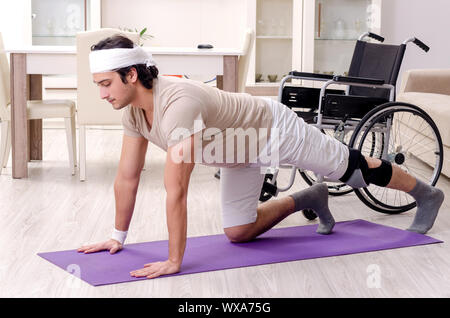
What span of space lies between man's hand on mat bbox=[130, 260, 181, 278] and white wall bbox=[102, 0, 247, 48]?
14.3ft

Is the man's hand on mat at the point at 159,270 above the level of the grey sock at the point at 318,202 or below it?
below

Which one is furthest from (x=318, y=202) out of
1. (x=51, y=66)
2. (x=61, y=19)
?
(x=61, y=19)

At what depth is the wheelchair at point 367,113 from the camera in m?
2.93

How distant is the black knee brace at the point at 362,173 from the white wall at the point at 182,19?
391 centimetres

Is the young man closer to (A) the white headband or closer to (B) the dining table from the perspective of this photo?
(A) the white headband

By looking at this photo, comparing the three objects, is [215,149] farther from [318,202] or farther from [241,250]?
[318,202]

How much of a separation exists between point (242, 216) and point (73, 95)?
3.82m

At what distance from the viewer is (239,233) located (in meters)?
2.47

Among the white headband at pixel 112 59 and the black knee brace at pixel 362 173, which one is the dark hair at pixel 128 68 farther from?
the black knee brace at pixel 362 173

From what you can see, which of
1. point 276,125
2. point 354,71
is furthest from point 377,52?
point 276,125

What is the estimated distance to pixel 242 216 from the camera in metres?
2.45

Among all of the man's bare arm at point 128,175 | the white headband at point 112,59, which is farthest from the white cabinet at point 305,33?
the white headband at point 112,59
